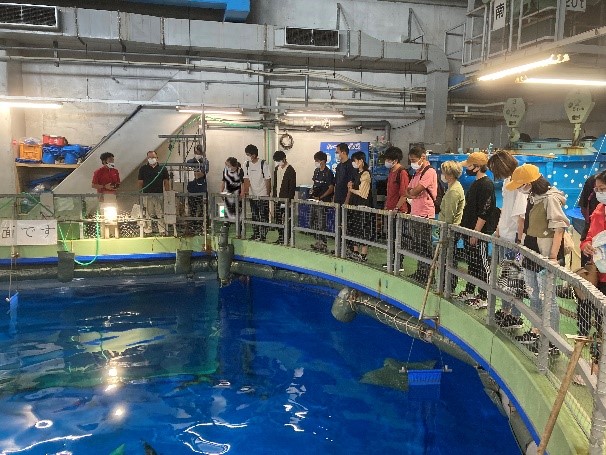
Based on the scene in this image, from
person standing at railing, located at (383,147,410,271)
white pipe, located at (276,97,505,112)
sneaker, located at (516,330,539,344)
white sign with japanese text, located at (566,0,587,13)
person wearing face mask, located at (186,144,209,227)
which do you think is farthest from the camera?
white pipe, located at (276,97,505,112)

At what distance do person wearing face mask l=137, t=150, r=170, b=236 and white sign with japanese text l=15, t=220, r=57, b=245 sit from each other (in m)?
1.66

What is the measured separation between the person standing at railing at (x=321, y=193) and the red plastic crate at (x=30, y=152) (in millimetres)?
6641

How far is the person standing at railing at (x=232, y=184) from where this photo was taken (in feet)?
31.0

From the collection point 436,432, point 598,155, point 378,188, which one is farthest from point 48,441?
point 598,155

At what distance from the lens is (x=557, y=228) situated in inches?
156

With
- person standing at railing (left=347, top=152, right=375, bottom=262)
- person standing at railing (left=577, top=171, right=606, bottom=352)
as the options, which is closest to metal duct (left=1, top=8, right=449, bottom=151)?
person standing at railing (left=347, top=152, right=375, bottom=262)

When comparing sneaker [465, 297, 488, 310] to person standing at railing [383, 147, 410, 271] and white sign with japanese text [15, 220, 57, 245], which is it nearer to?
person standing at railing [383, 147, 410, 271]

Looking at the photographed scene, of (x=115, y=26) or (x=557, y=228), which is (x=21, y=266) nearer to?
(x=115, y=26)

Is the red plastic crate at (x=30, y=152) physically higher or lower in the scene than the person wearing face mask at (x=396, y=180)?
higher

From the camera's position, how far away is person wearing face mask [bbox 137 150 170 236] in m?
9.37

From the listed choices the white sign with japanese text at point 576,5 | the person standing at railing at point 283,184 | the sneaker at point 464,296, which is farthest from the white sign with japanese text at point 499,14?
the sneaker at point 464,296

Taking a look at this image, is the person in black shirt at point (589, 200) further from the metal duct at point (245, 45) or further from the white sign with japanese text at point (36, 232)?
the white sign with japanese text at point (36, 232)

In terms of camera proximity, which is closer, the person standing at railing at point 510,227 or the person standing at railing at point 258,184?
the person standing at railing at point 510,227

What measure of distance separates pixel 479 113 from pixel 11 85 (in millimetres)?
12186
